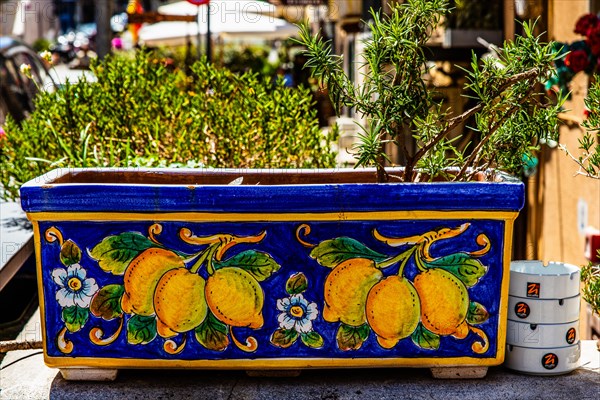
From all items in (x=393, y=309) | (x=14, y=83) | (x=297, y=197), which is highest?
(x=14, y=83)

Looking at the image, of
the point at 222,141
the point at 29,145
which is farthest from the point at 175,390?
the point at 29,145

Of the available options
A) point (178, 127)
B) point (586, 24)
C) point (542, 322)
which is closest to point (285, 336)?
point (542, 322)

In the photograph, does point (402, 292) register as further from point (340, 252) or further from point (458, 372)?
point (458, 372)

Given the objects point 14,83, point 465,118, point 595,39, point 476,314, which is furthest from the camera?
point 14,83

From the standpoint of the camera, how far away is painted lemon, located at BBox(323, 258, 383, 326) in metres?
3.14

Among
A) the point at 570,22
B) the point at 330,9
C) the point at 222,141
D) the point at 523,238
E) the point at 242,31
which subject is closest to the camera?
the point at 222,141

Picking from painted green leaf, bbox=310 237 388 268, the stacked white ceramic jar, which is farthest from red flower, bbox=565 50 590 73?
painted green leaf, bbox=310 237 388 268

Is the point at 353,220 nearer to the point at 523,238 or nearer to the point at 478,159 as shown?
the point at 478,159

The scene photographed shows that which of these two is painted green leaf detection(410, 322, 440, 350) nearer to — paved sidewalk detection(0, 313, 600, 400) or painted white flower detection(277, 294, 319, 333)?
paved sidewalk detection(0, 313, 600, 400)

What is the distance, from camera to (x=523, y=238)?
8453mm

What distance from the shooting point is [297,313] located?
3.18m

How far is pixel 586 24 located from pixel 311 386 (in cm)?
309

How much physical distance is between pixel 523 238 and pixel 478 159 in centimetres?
522

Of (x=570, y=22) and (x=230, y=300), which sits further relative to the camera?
(x=570, y=22)
